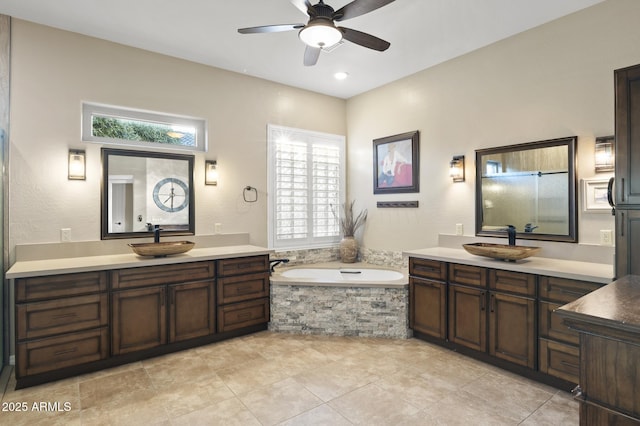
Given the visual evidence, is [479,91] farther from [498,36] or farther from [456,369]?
[456,369]

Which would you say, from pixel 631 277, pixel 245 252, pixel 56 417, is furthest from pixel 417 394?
pixel 56 417

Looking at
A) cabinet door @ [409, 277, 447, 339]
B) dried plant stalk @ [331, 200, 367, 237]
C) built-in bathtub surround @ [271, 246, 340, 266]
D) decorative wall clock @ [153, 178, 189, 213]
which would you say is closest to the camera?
cabinet door @ [409, 277, 447, 339]

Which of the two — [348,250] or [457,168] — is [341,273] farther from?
[457,168]

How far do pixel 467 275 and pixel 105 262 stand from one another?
10.7ft

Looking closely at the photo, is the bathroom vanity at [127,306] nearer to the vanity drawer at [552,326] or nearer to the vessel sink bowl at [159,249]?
the vessel sink bowl at [159,249]

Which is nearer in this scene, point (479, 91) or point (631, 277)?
point (631, 277)

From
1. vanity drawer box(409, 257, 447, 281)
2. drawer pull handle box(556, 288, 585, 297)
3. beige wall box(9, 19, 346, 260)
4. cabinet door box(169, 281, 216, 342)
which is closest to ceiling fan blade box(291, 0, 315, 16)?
beige wall box(9, 19, 346, 260)

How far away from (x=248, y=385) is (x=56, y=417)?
126 cm

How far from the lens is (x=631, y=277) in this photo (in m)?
2.10

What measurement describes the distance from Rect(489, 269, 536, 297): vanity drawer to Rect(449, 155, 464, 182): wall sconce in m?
1.27

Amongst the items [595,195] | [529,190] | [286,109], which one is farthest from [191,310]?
[595,195]

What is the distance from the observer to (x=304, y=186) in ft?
16.4

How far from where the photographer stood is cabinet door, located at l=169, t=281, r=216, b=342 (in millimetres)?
3340

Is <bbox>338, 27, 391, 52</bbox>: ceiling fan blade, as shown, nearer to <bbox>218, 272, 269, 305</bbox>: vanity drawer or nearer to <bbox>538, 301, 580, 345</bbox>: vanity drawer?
<bbox>538, 301, 580, 345</bbox>: vanity drawer
